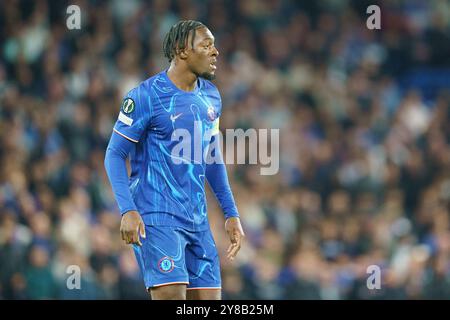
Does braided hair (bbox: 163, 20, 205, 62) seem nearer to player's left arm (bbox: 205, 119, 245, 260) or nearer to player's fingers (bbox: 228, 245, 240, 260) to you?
player's left arm (bbox: 205, 119, 245, 260)

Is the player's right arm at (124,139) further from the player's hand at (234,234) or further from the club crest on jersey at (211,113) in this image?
the player's hand at (234,234)

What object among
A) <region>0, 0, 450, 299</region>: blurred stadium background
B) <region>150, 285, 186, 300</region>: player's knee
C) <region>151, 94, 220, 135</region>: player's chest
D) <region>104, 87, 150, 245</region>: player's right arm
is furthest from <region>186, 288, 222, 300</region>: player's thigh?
<region>0, 0, 450, 299</region>: blurred stadium background

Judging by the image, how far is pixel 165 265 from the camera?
5.75 m

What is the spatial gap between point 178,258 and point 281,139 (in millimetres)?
6668

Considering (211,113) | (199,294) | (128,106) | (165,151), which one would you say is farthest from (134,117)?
(199,294)

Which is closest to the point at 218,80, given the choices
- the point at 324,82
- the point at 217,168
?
the point at 324,82

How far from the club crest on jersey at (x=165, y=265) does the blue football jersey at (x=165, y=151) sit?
8.6 inches

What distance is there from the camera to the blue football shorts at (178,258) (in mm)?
5762

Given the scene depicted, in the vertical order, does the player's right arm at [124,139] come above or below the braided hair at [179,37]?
below

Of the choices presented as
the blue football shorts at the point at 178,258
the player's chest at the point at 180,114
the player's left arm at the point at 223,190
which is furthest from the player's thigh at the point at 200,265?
the player's chest at the point at 180,114

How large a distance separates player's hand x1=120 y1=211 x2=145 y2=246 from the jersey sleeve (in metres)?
0.48

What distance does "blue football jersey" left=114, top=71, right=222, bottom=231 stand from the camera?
585 cm

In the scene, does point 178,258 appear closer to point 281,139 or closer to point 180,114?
point 180,114

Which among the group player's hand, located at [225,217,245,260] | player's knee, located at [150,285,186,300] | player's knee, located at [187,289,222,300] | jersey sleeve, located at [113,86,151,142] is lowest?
player's knee, located at [187,289,222,300]
